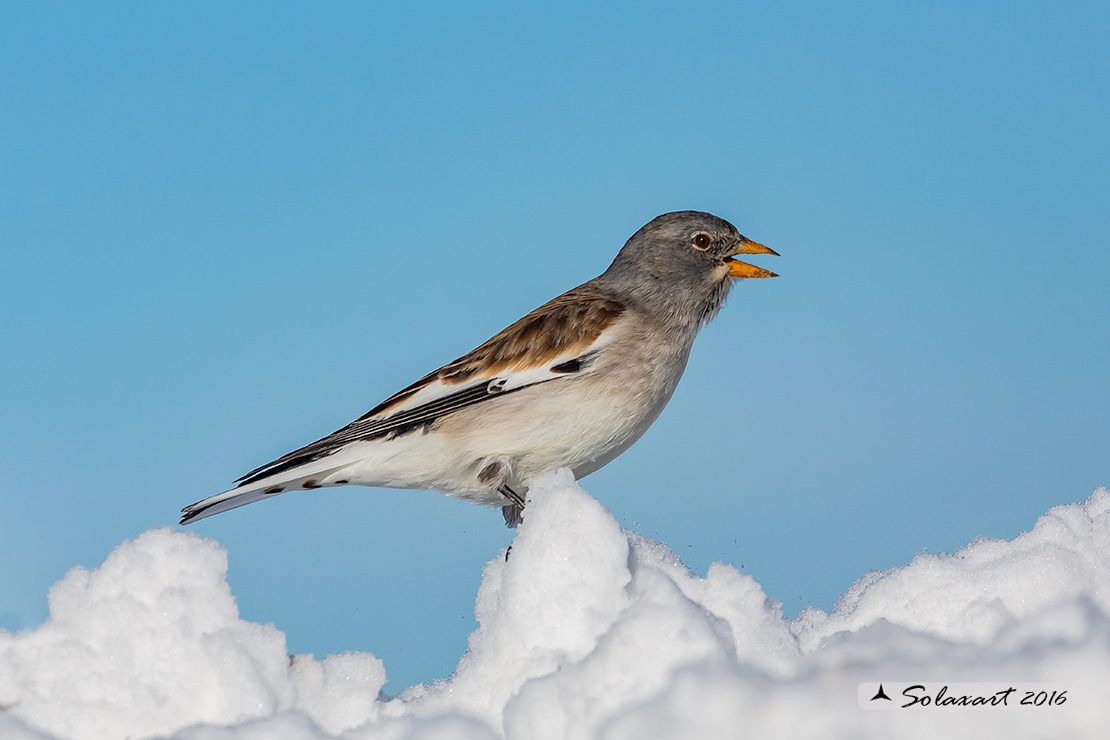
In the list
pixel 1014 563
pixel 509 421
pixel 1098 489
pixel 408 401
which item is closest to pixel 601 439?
pixel 509 421

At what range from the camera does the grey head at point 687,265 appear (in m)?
7.44

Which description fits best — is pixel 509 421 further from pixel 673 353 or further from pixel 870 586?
pixel 870 586

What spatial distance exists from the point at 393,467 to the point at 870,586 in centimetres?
336

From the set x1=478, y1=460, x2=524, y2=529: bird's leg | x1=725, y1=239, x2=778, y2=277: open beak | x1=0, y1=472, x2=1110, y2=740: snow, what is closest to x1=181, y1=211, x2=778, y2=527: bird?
x1=478, y1=460, x2=524, y2=529: bird's leg

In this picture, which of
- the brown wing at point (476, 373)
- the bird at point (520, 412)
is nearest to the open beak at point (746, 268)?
the bird at point (520, 412)

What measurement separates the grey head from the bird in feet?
0.07

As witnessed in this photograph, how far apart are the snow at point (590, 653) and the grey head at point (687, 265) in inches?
103

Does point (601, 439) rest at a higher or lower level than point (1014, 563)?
higher

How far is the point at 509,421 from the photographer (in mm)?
6660

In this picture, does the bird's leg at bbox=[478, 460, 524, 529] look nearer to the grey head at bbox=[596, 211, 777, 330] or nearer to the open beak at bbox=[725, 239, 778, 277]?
the grey head at bbox=[596, 211, 777, 330]

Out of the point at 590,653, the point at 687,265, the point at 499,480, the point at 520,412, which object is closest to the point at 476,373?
the point at 520,412

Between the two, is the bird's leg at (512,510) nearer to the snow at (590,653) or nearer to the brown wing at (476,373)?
the brown wing at (476,373)

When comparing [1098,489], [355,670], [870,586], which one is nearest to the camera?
[355,670]

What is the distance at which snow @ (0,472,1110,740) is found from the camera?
404 cm
